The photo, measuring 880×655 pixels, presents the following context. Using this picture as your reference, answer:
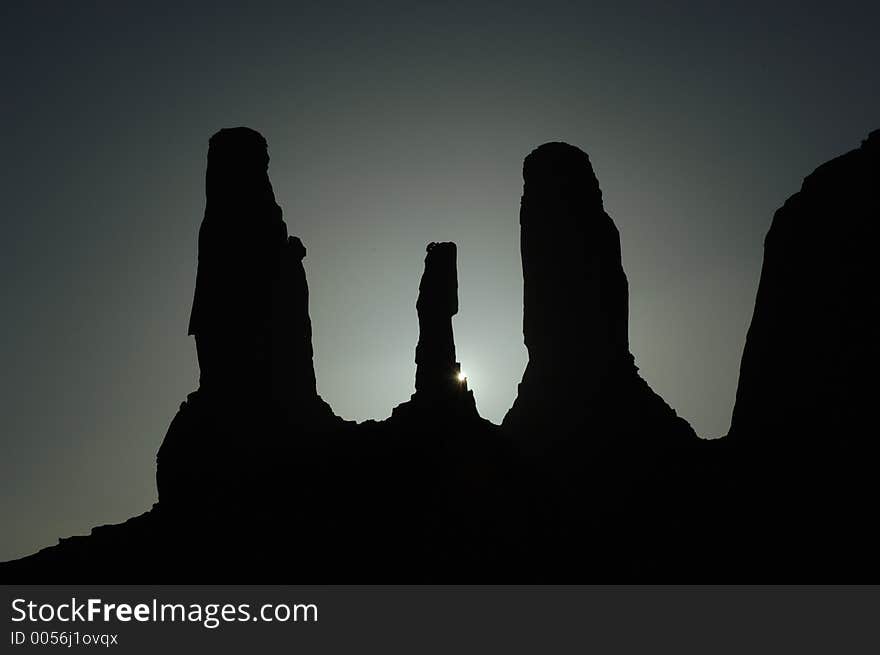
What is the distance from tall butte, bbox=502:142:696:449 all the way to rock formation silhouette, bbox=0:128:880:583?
14cm

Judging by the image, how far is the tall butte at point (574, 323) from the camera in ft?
172

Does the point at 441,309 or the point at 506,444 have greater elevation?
the point at 441,309

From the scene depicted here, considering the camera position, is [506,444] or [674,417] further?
[674,417]

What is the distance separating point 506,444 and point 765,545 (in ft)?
40.8

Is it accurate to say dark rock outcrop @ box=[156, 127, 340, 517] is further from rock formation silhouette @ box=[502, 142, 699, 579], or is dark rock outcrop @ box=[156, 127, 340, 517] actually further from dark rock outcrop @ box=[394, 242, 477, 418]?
rock formation silhouette @ box=[502, 142, 699, 579]

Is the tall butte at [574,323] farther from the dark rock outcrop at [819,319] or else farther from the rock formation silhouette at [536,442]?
the dark rock outcrop at [819,319]

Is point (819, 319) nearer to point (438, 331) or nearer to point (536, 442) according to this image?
point (536, 442)

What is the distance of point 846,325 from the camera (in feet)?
140

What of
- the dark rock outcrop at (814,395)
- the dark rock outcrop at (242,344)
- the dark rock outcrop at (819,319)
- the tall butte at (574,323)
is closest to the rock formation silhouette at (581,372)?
the tall butte at (574,323)

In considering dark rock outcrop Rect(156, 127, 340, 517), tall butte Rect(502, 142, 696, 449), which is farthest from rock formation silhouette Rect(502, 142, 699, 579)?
dark rock outcrop Rect(156, 127, 340, 517)

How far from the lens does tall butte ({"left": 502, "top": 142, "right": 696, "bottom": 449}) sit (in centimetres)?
5253
